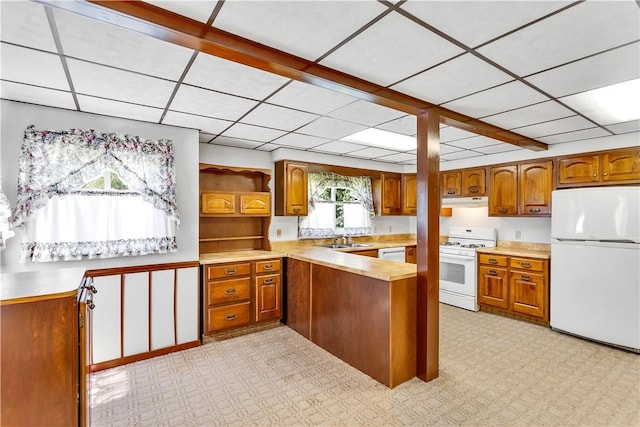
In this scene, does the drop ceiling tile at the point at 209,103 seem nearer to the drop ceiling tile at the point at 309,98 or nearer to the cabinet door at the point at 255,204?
the drop ceiling tile at the point at 309,98

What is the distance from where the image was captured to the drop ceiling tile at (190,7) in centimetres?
144

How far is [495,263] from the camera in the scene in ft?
14.9

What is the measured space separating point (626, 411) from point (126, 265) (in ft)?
14.1

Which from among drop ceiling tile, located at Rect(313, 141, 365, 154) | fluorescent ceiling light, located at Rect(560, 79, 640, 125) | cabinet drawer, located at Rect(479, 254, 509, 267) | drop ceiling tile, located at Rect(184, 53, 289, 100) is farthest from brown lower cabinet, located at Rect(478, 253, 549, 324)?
drop ceiling tile, located at Rect(184, 53, 289, 100)

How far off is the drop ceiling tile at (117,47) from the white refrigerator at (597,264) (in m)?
4.26

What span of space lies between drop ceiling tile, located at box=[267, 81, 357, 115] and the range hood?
3329mm

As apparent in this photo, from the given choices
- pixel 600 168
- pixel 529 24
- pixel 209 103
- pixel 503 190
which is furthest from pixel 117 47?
pixel 600 168

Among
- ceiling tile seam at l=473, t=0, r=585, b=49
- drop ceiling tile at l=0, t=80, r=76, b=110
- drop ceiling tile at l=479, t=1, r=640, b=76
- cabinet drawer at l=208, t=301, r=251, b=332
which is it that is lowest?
cabinet drawer at l=208, t=301, r=251, b=332

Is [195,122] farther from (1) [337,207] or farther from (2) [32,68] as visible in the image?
(1) [337,207]

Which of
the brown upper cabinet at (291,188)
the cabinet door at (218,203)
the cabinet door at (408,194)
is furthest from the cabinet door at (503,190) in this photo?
the cabinet door at (218,203)

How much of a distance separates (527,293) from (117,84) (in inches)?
197

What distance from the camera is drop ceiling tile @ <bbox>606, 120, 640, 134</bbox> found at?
10.7 feet

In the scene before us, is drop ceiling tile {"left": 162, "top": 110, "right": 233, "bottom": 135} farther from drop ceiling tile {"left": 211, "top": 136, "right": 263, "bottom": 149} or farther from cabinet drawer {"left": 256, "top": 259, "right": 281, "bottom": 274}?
cabinet drawer {"left": 256, "top": 259, "right": 281, "bottom": 274}

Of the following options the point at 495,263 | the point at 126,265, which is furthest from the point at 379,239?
the point at 126,265
